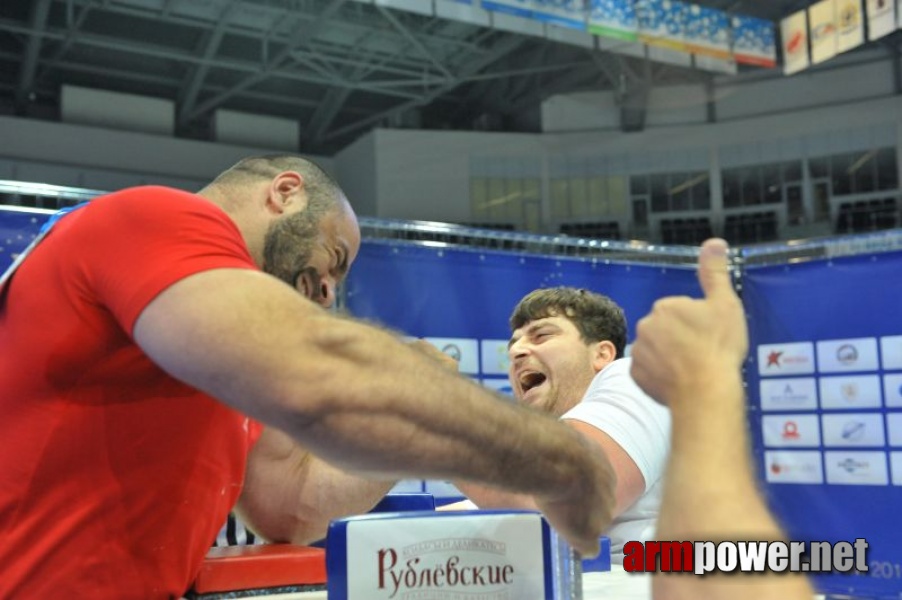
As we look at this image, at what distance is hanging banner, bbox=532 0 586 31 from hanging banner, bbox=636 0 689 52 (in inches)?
33.7

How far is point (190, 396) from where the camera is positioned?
Result: 0.98 metres

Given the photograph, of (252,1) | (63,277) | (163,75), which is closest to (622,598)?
(63,277)

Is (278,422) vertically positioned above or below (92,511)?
above

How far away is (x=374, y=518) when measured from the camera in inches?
31.0

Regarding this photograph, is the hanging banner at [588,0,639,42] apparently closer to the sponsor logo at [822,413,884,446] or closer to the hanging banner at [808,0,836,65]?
the hanging banner at [808,0,836,65]

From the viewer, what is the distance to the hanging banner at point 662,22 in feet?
27.2

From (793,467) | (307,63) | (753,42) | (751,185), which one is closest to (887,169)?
(751,185)

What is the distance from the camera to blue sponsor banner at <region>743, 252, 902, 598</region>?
13.1ft

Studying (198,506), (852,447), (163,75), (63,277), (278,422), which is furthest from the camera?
(163,75)

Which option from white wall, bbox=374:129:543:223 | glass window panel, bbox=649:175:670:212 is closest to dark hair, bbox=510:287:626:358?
white wall, bbox=374:129:543:223

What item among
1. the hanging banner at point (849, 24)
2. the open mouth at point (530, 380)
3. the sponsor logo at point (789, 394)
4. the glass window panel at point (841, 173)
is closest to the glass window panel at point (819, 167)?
the glass window panel at point (841, 173)

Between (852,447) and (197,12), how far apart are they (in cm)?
1008

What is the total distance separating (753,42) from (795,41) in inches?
22.1

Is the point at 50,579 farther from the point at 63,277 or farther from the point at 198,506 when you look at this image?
the point at 63,277
